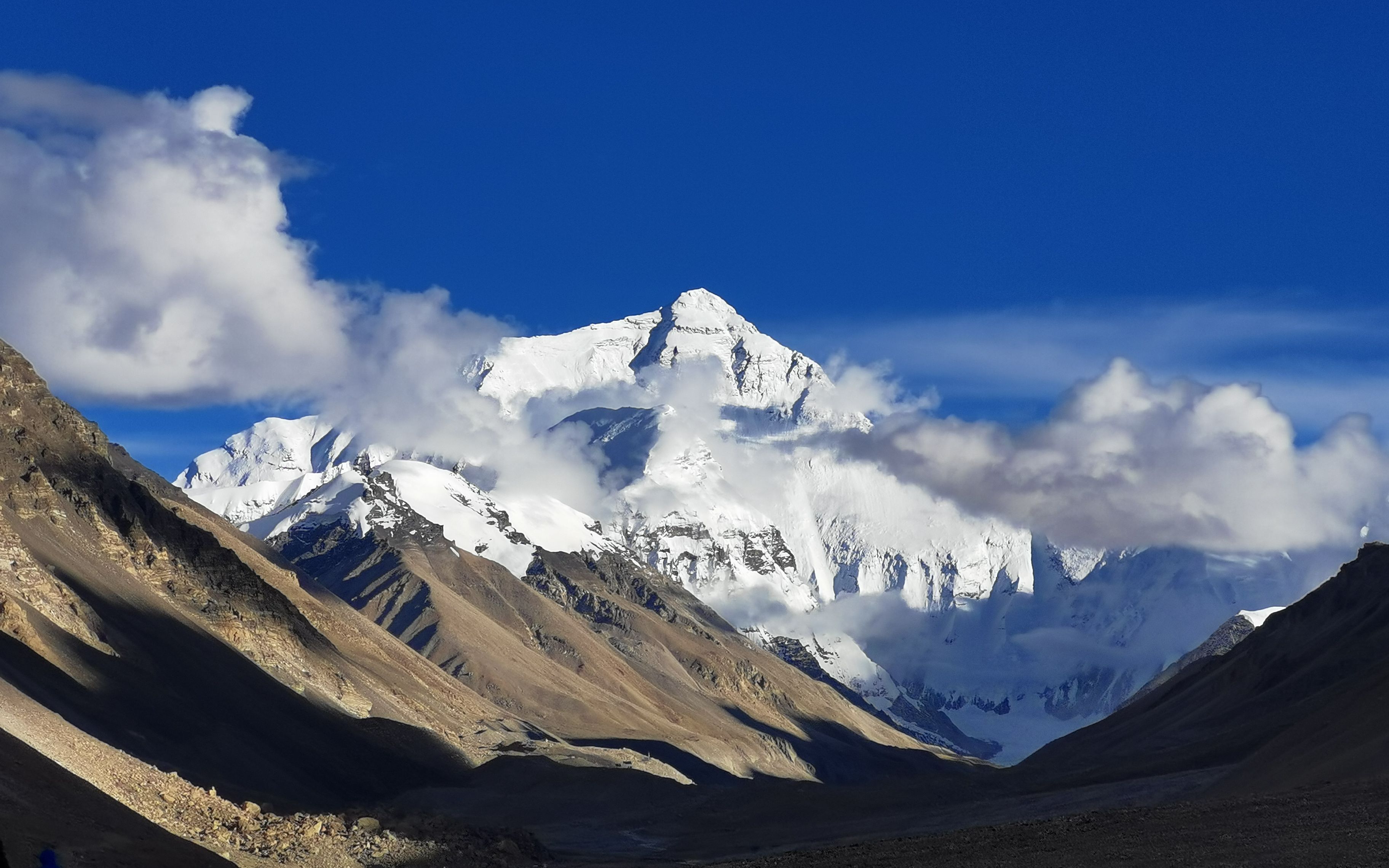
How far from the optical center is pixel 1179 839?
51.2 metres

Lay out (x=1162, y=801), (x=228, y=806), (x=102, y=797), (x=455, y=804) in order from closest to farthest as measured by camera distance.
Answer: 1. (x=102, y=797)
2. (x=228, y=806)
3. (x=1162, y=801)
4. (x=455, y=804)

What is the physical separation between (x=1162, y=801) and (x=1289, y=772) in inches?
914

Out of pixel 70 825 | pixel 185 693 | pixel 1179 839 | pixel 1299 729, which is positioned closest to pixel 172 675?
pixel 185 693

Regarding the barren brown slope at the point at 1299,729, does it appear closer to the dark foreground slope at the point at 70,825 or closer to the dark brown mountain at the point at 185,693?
the dark brown mountain at the point at 185,693

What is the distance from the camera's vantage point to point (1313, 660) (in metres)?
191

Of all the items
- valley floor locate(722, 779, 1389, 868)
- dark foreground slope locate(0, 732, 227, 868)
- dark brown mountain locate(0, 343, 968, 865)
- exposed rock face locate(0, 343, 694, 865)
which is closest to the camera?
valley floor locate(722, 779, 1389, 868)

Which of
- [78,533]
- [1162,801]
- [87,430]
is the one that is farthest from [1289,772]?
[87,430]

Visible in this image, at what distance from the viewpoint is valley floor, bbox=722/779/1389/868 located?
45844mm

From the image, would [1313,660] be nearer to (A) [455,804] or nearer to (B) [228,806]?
(A) [455,804]

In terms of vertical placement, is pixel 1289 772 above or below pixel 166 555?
below

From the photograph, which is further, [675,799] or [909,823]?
[675,799]

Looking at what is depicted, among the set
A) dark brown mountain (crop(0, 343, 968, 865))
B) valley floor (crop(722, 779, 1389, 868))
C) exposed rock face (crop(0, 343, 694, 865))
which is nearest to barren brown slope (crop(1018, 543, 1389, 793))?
valley floor (crop(722, 779, 1389, 868))

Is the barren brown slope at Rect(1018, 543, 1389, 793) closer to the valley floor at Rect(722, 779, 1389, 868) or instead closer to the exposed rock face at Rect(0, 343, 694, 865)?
the valley floor at Rect(722, 779, 1389, 868)

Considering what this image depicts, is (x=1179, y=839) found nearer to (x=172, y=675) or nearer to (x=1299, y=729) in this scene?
(x=1299, y=729)
